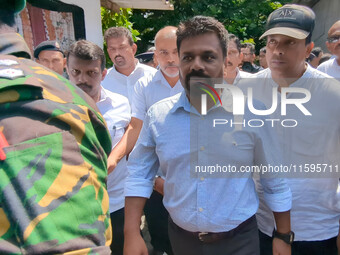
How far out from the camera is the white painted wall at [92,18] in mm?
5164

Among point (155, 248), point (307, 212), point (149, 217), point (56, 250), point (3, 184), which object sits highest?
point (3, 184)

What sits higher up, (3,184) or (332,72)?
(3,184)

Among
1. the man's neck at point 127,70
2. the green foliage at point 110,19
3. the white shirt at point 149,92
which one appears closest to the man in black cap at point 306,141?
the white shirt at point 149,92

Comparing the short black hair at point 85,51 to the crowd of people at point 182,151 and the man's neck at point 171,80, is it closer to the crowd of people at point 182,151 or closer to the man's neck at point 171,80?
the crowd of people at point 182,151

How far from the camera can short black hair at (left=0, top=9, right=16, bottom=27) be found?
0.84 metres

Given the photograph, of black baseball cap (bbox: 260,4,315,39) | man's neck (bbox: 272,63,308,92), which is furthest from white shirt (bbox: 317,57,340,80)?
man's neck (bbox: 272,63,308,92)

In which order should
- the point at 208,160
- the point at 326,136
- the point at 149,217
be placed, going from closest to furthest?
the point at 208,160
the point at 326,136
the point at 149,217

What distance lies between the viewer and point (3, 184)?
656mm

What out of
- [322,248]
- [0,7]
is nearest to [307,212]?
[322,248]

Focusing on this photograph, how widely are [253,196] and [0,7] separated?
1.32 meters

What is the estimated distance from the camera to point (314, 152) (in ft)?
6.13

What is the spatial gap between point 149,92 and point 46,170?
2.00 metres

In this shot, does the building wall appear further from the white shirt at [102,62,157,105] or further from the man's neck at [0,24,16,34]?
the man's neck at [0,24,16,34]

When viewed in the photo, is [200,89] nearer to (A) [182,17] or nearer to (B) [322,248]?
(B) [322,248]
